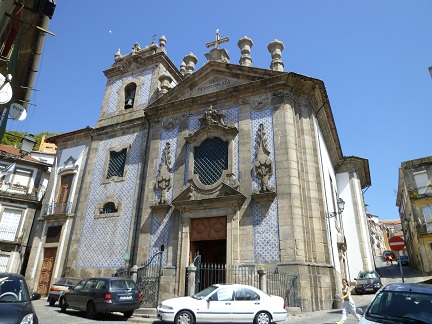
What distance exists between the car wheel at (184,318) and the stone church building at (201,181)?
163 inches

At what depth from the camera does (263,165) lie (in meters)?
12.9

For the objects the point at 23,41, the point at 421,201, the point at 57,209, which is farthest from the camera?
the point at 421,201

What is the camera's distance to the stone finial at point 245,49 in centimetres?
1611

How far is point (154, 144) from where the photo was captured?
52.8 ft

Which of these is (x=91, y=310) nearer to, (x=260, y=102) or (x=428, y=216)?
(x=260, y=102)

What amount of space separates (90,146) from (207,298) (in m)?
13.6

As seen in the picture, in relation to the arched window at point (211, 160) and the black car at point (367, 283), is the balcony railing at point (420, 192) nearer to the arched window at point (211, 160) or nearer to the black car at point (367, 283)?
the black car at point (367, 283)

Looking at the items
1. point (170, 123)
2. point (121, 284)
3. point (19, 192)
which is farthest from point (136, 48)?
point (121, 284)

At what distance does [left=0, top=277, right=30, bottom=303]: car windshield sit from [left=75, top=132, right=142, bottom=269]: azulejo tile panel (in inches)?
351

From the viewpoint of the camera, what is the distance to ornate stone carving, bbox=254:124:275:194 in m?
12.5

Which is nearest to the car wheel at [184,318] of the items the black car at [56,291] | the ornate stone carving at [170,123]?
the black car at [56,291]

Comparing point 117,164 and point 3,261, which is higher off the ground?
point 117,164

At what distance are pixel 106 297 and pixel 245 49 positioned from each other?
12801 mm

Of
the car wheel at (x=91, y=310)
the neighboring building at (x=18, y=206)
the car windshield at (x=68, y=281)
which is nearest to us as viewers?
the car wheel at (x=91, y=310)
